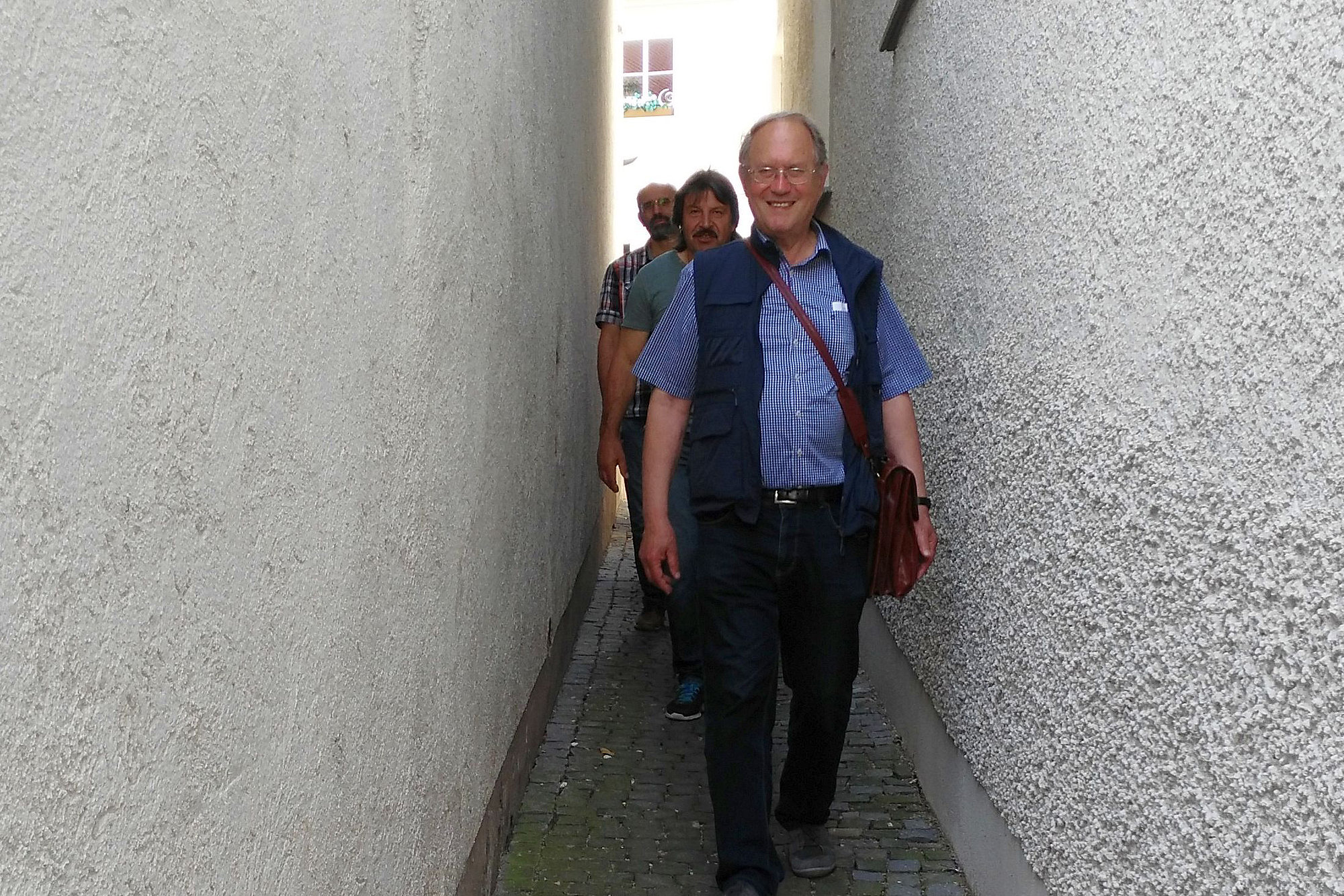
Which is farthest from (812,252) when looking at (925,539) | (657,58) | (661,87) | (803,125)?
(657,58)

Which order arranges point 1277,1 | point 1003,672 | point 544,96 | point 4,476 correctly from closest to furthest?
point 4,476 → point 1277,1 → point 1003,672 → point 544,96

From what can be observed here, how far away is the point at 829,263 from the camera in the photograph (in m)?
3.57

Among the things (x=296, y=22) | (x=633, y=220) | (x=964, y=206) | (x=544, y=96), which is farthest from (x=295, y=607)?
(x=633, y=220)

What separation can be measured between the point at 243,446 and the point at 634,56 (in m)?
24.8

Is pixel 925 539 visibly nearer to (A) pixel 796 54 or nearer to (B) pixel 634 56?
(A) pixel 796 54

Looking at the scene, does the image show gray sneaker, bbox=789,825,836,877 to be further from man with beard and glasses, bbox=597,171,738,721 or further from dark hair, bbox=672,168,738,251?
dark hair, bbox=672,168,738,251

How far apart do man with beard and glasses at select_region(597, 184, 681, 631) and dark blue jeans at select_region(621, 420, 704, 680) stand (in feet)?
0.06

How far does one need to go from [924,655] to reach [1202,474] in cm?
231

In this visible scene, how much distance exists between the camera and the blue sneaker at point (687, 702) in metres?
5.10

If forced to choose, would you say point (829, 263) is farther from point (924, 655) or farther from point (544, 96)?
point (544, 96)

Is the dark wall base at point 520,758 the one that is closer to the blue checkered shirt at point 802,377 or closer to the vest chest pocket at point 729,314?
the blue checkered shirt at point 802,377

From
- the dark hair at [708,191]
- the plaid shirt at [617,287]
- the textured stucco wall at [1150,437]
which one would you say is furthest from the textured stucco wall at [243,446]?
the plaid shirt at [617,287]

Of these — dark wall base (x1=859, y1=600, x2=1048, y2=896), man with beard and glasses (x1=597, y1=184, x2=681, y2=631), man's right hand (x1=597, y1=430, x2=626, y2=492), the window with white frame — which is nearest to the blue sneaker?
man with beard and glasses (x1=597, y1=184, x2=681, y2=631)

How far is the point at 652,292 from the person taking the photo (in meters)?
5.27
